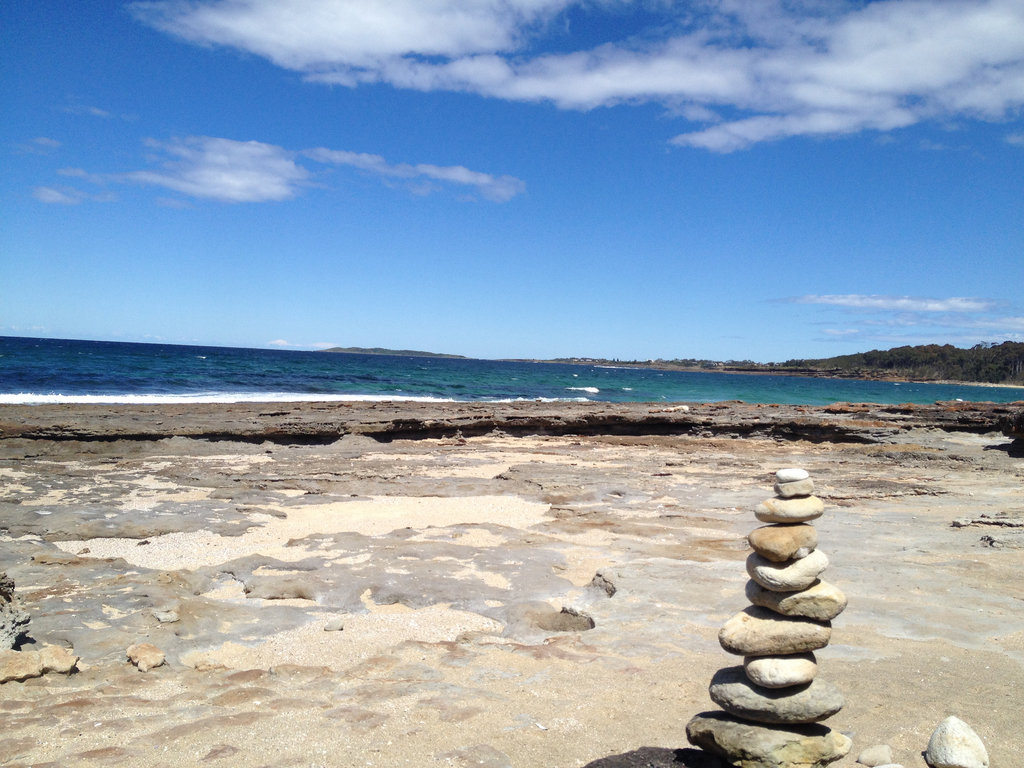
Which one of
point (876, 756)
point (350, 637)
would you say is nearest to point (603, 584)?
point (350, 637)

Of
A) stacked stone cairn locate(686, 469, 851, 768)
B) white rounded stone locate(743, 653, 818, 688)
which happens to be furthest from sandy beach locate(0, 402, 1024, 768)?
white rounded stone locate(743, 653, 818, 688)

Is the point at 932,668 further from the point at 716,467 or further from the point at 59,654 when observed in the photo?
the point at 716,467

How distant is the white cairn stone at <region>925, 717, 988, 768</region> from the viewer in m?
3.37

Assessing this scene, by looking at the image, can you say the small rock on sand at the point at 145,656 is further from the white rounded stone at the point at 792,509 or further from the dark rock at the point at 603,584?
the white rounded stone at the point at 792,509

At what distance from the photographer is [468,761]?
371 centimetres

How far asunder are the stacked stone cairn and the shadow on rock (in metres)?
0.07

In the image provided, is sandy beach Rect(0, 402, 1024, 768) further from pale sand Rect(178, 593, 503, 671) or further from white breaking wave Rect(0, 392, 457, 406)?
white breaking wave Rect(0, 392, 457, 406)

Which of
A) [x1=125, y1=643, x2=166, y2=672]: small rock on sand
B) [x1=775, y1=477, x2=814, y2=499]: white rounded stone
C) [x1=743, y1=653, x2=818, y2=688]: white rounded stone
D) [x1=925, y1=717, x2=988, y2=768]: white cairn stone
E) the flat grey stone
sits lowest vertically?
[x1=125, y1=643, x2=166, y2=672]: small rock on sand

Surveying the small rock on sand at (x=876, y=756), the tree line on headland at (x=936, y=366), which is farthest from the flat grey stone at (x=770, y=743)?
the tree line on headland at (x=936, y=366)

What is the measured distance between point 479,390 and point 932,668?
41.5 m

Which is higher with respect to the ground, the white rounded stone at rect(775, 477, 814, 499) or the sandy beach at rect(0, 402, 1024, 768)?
the white rounded stone at rect(775, 477, 814, 499)

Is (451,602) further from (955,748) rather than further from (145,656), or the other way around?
(955,748)

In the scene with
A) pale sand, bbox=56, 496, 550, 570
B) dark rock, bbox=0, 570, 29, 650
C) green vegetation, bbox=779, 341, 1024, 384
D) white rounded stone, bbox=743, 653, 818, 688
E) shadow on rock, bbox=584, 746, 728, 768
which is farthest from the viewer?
green vegetation, bbox=779, 341, 1024, 384

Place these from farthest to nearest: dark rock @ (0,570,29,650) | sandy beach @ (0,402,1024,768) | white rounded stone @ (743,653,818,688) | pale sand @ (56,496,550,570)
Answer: pale sand @ (56,496,550,570)
dark rock @ (0,570,29,650)
sandy beach @ (0,402,1024,768)
white rounded stone @ (743,653,818,688)
